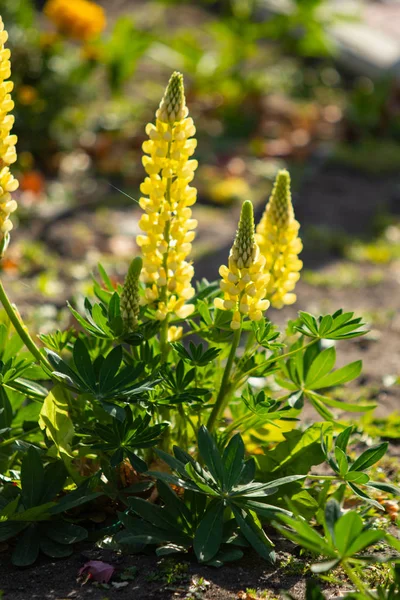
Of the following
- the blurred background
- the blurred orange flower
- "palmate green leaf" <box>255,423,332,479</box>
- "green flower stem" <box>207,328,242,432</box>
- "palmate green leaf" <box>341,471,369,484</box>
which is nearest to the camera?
"palmate green leaf" <box>341,471,369,484</box>

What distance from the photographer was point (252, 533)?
216 cm

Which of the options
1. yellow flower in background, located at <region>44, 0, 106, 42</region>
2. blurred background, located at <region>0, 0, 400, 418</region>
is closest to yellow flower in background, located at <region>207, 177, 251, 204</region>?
blurred background, located at <region>0, 0, 400, 418</region>

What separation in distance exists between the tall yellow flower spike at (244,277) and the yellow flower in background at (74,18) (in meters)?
4.22

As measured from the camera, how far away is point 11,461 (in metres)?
2.54

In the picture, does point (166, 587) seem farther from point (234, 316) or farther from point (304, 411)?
point (304, 411)

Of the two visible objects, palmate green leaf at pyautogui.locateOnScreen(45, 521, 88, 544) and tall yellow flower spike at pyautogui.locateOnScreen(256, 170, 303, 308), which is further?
tall yellow flower spike at pyautogui.locateOnScreen(256, 170, 303, 308)

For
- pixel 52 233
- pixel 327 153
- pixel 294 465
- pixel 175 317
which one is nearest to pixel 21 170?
pixel 52 233

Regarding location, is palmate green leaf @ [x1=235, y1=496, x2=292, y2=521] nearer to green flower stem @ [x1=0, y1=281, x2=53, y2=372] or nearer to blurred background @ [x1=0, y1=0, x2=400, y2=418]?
green flower stem @ [x1=0, y1=281, x2=53, y2=372]

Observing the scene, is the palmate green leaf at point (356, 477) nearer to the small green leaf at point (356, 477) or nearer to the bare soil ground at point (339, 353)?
the small green leaf at point (356, 477)

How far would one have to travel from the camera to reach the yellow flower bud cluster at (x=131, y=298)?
218cm

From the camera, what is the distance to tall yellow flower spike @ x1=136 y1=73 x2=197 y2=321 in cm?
→ 218

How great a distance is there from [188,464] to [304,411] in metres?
1.42

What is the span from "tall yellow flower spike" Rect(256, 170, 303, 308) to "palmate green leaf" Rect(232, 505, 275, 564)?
2.08 ft

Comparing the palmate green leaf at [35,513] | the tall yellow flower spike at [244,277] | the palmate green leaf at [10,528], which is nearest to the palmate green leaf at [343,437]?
the tall yellow flower spike at [244,277]
